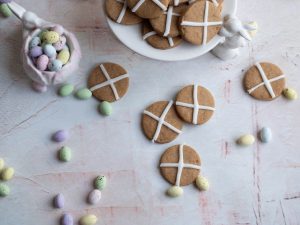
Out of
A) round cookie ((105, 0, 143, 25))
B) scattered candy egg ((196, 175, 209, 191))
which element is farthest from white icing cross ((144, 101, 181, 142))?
round cookie ((105, 0, 143, 25))

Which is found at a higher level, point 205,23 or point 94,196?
point 205,23

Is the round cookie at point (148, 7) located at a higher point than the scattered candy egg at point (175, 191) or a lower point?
higher

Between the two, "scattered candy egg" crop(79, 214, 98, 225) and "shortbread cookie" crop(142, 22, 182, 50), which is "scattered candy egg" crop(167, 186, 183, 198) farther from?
"shortbread cookie" crop(142, 22, 182, 50)

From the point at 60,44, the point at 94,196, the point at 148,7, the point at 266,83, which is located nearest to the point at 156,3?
the point at 148,7

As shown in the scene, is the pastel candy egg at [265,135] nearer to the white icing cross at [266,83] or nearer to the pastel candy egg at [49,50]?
the white icing cross at [266,83]

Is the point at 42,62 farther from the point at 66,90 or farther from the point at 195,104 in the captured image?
the point at 195,104

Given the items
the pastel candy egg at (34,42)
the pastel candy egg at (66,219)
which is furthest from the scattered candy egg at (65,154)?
the pastel candy egg at (34,42)
